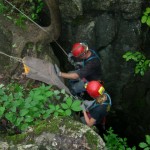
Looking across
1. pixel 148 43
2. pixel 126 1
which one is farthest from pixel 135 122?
pixel 126 1

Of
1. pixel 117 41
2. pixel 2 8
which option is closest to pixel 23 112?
pixel 2 8

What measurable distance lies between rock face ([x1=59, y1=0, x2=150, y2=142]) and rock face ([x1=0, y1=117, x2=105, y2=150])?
491cm

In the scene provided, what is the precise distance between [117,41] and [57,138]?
601cm

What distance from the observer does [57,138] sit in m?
3.96

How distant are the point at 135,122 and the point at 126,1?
4.66 metres

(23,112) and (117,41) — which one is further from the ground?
(23,112)

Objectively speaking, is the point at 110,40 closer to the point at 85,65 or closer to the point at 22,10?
the point at 85,65

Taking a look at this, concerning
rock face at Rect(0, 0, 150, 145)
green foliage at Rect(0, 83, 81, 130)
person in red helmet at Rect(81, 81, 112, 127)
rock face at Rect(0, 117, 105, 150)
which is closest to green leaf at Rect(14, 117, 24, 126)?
green foliage at Rect(0, 83, 81, 130)

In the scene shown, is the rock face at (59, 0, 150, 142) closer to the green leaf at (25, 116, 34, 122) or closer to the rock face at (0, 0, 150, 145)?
the rock face at (0, 0, 150, 145)

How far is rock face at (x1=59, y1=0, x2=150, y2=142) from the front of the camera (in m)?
8.56

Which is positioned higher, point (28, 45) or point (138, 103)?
point (28, 45)

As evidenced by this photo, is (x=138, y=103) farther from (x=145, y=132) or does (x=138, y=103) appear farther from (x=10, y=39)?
(x=10, y=39)

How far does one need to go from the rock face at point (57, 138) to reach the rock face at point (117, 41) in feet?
16.1

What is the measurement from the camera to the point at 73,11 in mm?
8461
